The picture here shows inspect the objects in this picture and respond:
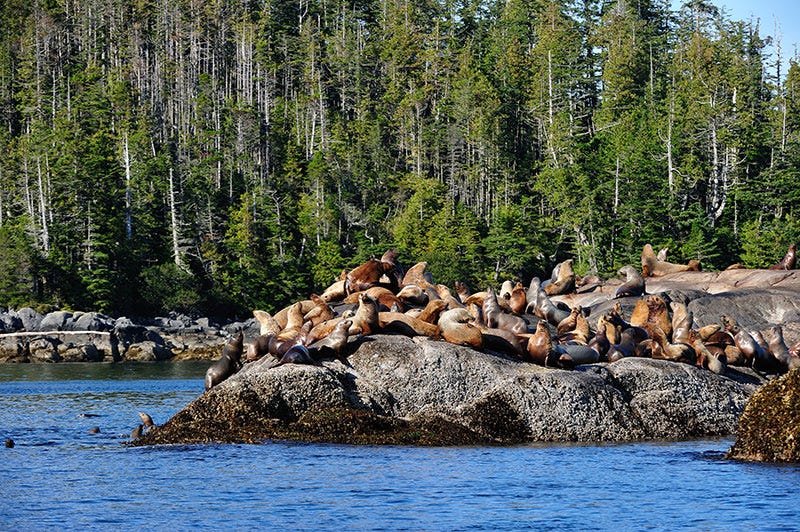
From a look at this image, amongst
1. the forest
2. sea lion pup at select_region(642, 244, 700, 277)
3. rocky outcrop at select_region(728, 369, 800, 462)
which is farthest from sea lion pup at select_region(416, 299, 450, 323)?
the forest

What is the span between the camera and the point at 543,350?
20.0 m

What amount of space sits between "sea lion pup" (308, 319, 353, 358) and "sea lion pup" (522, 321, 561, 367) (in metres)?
3.13

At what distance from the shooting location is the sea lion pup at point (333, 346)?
62.8ft

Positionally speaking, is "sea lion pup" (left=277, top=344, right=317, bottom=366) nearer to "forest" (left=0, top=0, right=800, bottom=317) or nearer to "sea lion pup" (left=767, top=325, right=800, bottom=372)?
"sea lion pup" (left=767, top=325, right=800, bottom=372)

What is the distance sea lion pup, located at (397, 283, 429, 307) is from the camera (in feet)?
76.7

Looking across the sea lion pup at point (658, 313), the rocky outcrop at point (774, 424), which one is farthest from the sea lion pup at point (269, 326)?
the rocky outcrop at point (774, 424)

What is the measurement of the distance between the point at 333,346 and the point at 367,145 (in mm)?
101436

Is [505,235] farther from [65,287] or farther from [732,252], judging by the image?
[65,287]

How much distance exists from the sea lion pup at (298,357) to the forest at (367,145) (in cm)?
6597

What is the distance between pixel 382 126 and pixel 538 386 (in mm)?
107370

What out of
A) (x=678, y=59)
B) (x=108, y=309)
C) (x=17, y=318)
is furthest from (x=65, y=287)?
(x=678, y=59)

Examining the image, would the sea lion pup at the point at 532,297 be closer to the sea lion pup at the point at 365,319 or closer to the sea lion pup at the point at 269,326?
the sea lion pup at the point at 269,326

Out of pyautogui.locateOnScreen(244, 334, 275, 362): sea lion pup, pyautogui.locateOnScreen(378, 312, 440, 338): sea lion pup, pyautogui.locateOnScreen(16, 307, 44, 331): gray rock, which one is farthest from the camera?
pyautogui.locateOnScreen(16, 307, 44, 331): gray rock

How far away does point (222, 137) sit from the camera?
122 meters
